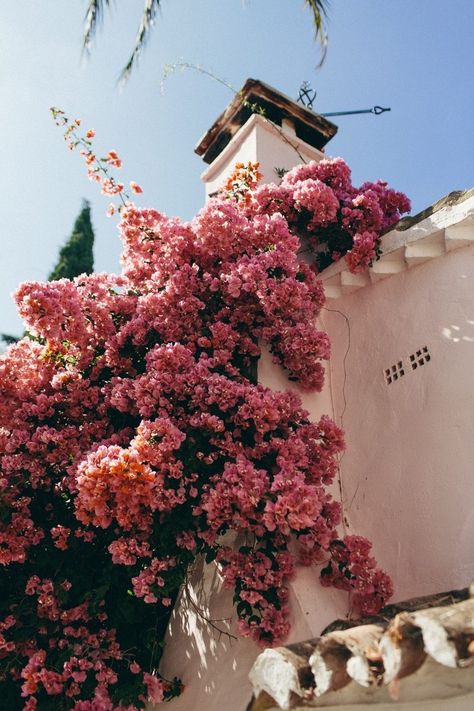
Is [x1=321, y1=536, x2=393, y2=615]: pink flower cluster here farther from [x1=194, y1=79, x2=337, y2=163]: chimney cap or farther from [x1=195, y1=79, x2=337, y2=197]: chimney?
[x1=194, y1=79, x2=337, y2=163]: chimney cap

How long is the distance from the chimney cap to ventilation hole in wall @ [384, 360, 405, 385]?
3.77 m

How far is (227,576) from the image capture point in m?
4.21

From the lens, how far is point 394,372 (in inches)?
199

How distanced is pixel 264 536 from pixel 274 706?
1.55 m

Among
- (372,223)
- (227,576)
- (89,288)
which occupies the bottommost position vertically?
(227,576)

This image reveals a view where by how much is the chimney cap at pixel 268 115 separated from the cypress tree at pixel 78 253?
9.55 metres

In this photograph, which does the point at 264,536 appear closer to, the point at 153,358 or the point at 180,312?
the point at 153,358

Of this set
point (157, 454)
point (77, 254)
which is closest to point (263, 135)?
point (157, 454)

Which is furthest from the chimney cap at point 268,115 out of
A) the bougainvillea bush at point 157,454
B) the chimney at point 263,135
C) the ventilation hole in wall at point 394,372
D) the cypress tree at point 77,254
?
the cypress tree at point 77,254

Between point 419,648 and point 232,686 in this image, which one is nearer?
point 419,648

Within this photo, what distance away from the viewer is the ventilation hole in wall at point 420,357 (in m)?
4.81

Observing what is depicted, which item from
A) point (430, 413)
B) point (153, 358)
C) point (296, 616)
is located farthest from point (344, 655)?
point (153, 358)

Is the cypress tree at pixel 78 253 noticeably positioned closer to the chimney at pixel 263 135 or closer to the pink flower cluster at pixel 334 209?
the chimney at pixel 263 135

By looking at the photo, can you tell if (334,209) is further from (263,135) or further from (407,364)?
(263,135)
